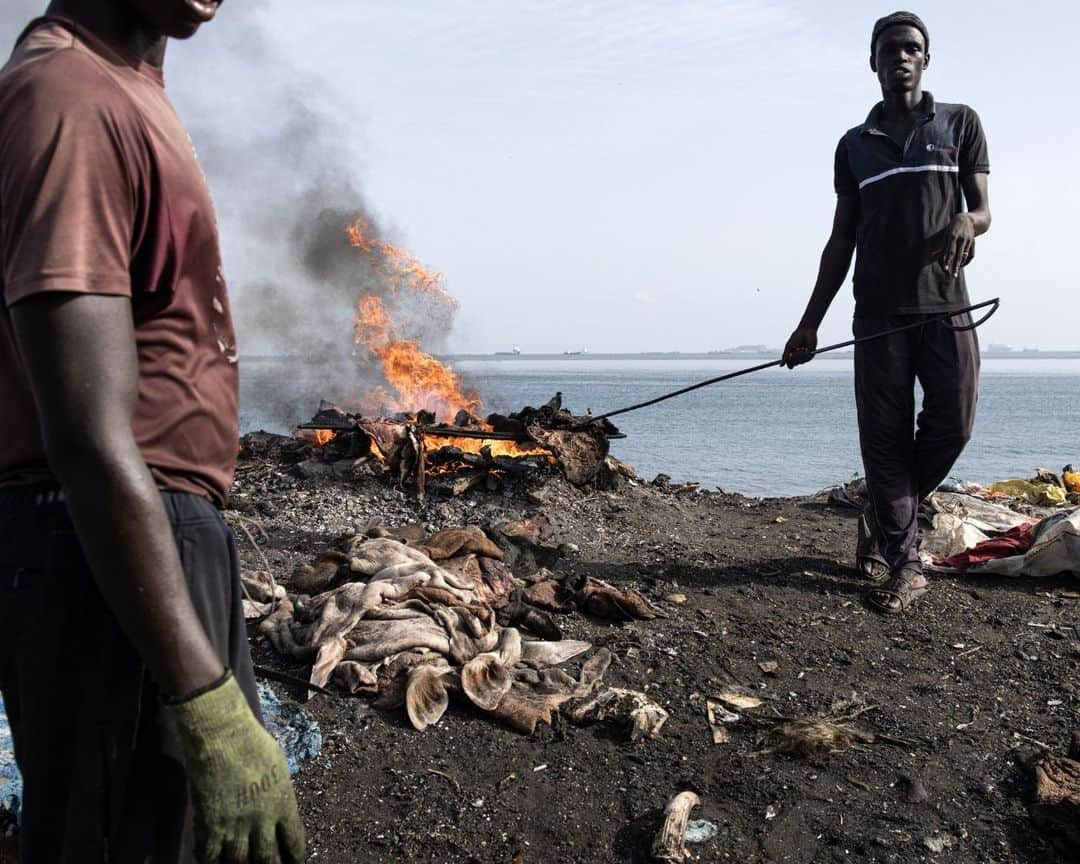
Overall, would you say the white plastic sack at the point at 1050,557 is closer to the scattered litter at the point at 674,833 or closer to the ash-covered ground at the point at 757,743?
the ash-covered ground at the point at 757,743

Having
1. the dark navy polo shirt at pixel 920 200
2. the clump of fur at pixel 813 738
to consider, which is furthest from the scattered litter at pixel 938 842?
→ the dark navy polo shirt at pixel 920 200

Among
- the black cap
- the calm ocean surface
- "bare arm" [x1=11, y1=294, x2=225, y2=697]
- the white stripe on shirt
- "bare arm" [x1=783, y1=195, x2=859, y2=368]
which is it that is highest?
the black cap

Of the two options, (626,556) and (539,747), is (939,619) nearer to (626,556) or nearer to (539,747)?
A: (626,556)

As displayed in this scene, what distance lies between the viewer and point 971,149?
5609mm

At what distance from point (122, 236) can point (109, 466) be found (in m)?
0.34

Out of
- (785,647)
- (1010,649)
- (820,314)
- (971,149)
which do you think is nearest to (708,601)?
(785,647)

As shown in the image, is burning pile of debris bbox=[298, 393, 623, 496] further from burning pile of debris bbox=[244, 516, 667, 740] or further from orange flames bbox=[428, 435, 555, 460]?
burning pile of debris bbox=[244, 516, 667, 740]

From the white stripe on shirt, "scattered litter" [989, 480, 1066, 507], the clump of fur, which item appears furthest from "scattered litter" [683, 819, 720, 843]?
"scattered litter" [989, 480, 1066, 507]

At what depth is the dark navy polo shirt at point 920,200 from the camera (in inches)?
221

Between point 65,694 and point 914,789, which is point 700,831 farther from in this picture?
point 65,694

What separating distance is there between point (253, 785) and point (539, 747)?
2614mm

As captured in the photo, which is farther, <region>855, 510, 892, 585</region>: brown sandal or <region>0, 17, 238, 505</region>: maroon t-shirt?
<region>855, 510, 892, 585</region>: brown sandal

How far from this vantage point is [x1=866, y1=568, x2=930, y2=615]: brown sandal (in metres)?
5.60

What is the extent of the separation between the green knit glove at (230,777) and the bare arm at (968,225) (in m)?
5.20
